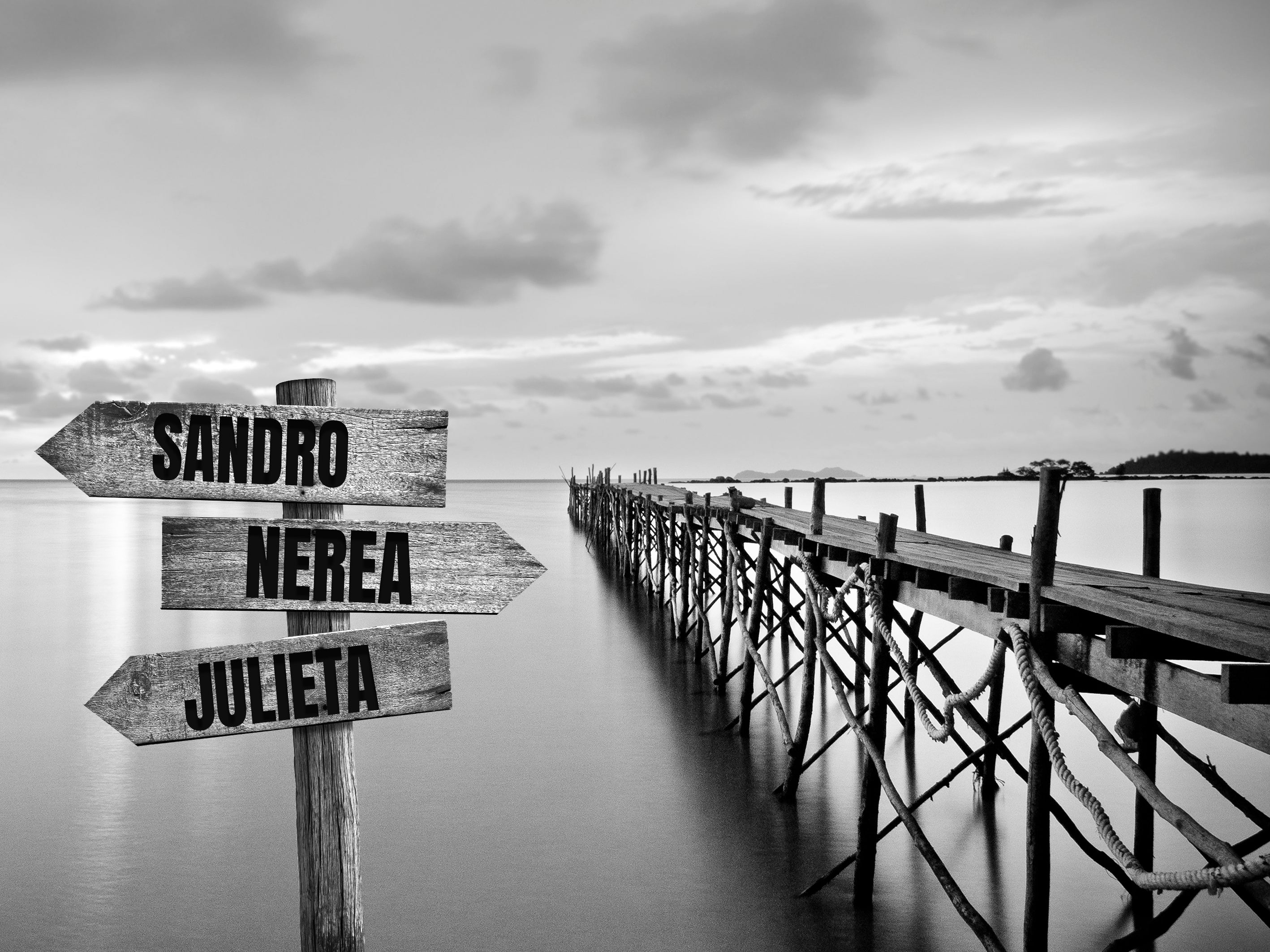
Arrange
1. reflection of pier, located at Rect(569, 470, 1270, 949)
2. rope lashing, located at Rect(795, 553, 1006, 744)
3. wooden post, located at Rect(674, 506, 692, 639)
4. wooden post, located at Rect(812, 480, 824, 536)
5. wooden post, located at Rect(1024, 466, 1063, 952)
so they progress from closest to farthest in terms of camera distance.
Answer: reflection of pier, located at Rect(569, 470, 1270, 949) < wooden post, located at Rect(1024, 466, 1063, 952) < rope lashing, located at Rect(795, 553, 1006, 744) < wooden post, located at Rect(812, 480, 824, 536) < wooden post, located at Rect(674, 506, 692, 639)

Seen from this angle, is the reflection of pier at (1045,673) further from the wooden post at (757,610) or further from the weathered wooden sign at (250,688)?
the weathered wooden sign at (250,688)

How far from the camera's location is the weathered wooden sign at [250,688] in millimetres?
2748

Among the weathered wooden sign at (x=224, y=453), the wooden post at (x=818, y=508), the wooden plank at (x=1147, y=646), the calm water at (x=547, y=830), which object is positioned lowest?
the calm water at (x=547, y=830)

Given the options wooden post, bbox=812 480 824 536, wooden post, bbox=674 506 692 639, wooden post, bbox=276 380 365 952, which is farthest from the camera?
wooden post, bbox=674 506 692 639

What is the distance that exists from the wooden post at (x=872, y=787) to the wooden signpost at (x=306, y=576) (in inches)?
Result: 160

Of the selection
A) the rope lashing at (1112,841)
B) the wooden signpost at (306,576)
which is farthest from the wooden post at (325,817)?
the rope lashing at (1112,841)

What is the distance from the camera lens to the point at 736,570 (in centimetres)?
1226

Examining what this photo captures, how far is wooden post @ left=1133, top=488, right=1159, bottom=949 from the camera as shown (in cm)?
513

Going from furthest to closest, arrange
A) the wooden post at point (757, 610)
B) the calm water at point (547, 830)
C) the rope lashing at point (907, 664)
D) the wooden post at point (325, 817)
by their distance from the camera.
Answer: the wooden post at point (757, 610) < the calm water at point (547, 830) < the rope lashing at point (907, 664) < the wooden post at point (325, 817)

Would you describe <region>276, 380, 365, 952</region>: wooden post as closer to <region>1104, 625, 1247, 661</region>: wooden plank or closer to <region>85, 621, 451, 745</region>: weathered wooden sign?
<region>85, 621, 451, 745</region>: weathered wooden sign

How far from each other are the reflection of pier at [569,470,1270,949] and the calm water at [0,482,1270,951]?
38cm

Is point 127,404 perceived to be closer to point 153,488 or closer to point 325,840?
point 153,488

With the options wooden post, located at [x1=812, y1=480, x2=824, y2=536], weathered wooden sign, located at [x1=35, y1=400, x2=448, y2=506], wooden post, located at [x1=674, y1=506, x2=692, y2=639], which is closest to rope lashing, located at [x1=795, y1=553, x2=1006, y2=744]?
wooden post, located at [x1=812, y1=480, x2=824, y2=536]

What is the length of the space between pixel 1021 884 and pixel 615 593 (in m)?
17.9
